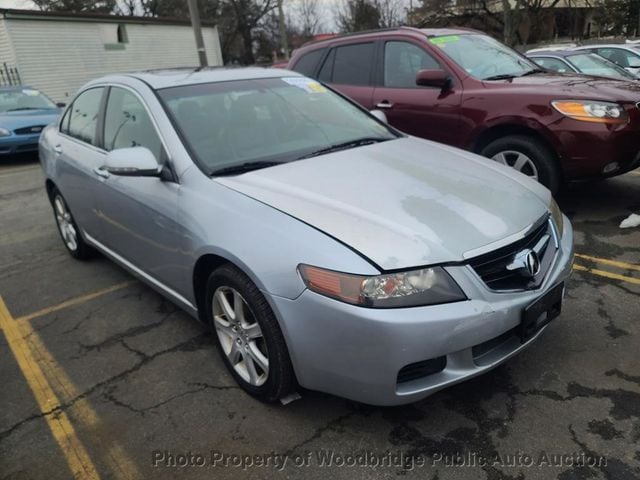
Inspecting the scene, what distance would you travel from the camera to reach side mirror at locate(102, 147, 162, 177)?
2.93 metres

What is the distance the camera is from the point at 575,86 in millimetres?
4738

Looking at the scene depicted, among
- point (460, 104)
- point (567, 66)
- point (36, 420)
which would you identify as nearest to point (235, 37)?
point (567, 66)

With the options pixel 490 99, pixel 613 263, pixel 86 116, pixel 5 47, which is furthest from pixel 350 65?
pixel 5 47

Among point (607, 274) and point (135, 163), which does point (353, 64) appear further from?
point (135, 163)

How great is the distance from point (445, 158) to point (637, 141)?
2.36 m

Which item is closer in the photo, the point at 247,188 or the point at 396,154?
the point at 247,188

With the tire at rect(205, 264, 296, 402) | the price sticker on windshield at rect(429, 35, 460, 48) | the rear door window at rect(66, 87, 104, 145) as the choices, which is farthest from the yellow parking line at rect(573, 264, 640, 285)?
the rear door window at rect(66, 87, 104, 145)

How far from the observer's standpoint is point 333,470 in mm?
2240

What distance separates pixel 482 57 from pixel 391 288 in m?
4.29

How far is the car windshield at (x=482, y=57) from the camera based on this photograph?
5344 mm

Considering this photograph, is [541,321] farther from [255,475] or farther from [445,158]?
[255,475]

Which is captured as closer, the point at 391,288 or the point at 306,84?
the point at 391,288

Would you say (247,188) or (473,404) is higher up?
(247,188)

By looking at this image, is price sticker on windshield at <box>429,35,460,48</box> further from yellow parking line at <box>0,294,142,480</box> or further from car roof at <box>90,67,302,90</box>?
yellow parking line at <box>0,294,142,480</box>
